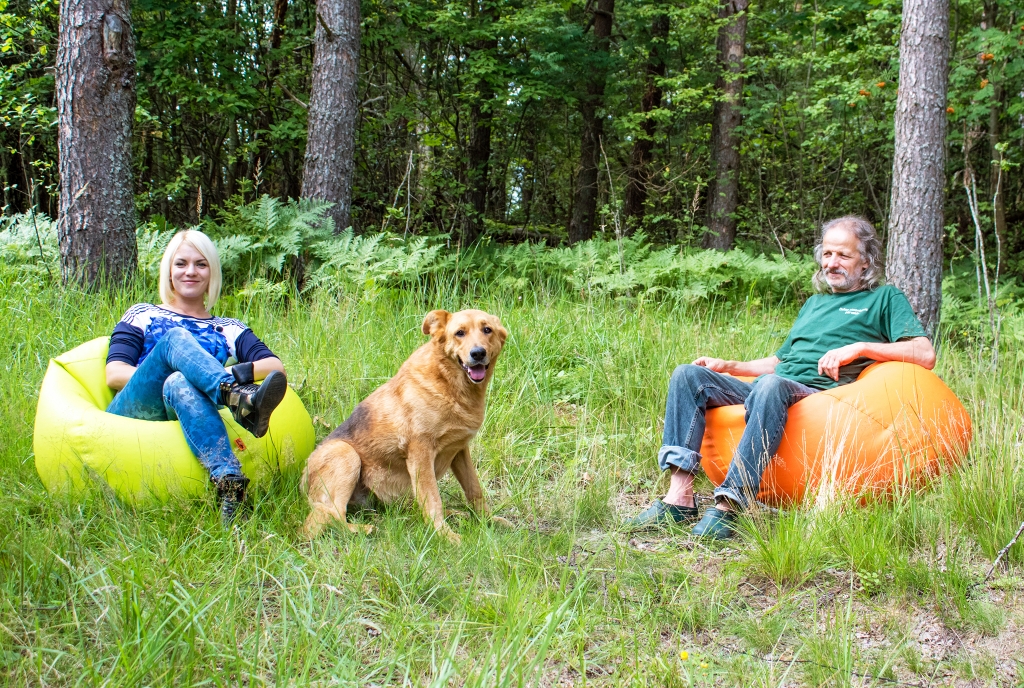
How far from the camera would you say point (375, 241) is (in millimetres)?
7434

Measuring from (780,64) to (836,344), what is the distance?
7.66m

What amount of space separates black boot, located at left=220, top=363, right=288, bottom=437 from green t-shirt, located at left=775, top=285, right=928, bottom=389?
9.06ft

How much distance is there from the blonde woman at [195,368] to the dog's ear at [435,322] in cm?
76

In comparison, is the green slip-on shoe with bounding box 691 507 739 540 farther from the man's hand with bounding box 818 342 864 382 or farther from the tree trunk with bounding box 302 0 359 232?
the tree trunk with bounding box 302 0 359 232

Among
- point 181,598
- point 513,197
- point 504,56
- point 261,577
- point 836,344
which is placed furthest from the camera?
point 513,197

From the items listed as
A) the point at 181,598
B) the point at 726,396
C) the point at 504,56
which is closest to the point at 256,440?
the point at 181,598

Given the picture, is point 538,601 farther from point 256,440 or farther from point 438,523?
point 256,440

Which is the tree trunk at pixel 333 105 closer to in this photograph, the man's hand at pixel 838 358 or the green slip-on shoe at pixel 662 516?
the green slip-on shoe at pixel 662 516

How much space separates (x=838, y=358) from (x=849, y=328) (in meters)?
0.30

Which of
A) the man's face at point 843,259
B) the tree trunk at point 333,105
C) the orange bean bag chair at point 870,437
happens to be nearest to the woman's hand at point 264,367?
the orange bean bag chair at point 870,437

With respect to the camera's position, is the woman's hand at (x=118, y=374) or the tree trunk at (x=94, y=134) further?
the tree trunk at (x=94, y=134)

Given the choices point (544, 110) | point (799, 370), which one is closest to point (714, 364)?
point (799, 370)

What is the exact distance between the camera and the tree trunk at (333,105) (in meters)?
8.57

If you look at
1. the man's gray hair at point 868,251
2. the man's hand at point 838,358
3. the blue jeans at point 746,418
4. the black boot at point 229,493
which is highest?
the man's gray hair at point 868,251
